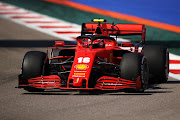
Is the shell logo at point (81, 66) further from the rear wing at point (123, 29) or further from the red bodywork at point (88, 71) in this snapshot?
the rear wing at point (123, 29)

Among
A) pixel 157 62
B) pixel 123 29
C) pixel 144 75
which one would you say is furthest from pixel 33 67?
pixel 123 29

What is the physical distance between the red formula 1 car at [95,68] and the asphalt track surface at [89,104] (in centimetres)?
19

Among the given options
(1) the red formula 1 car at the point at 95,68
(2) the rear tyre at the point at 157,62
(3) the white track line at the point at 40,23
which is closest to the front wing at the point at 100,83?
(1) the red formula 1 car at the point at 95,68

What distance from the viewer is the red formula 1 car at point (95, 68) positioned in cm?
944

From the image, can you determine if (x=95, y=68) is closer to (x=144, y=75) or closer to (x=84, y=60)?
(x=84, y=60)

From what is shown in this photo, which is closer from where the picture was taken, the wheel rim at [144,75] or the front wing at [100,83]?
the front wing at [100,83]

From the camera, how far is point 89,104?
8617 mm

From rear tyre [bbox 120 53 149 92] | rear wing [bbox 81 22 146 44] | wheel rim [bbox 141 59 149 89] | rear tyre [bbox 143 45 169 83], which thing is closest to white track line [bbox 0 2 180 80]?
rear wing [bbox 81 22 146 44]

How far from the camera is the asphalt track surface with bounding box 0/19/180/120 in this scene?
7719 mm

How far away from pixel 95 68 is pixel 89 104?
133 centimetres

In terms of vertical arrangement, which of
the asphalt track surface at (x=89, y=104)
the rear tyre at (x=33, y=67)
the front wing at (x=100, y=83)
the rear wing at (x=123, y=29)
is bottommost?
the asphalt track surface at (x=89, y=104)

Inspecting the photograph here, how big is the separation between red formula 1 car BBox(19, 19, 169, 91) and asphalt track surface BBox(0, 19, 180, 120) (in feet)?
0.64

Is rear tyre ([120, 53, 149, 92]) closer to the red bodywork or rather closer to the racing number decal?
the red bodywork

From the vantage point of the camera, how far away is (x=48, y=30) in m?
20.4
